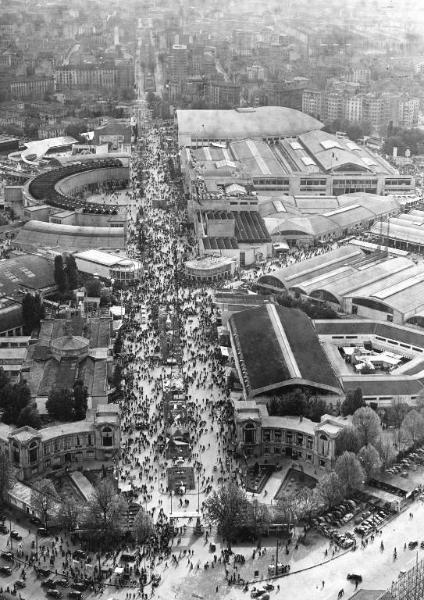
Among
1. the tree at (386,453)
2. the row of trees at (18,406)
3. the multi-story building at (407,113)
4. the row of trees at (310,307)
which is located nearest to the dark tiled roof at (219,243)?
the row of trees at (310,307)

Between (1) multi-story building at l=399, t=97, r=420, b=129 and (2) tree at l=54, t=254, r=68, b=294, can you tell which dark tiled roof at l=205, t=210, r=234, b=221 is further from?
(1) multi-story building at l=399, t=97, r=420, b=129

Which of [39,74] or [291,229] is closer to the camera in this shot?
[291,229]

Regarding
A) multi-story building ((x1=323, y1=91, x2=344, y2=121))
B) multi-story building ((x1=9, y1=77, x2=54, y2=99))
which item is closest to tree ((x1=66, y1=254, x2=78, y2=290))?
multi-story building ((x1=323, y1=91, x2=344, y2=121))

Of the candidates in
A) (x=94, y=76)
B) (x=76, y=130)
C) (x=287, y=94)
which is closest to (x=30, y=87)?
(x=94, y=76)

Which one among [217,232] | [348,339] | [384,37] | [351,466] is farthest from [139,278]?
[384,37]

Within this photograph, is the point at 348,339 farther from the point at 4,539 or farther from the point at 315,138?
the point at 315,138

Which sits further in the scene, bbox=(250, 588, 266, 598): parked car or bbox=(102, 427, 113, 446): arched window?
bbox=(102, 427, 113, 446): arched window
